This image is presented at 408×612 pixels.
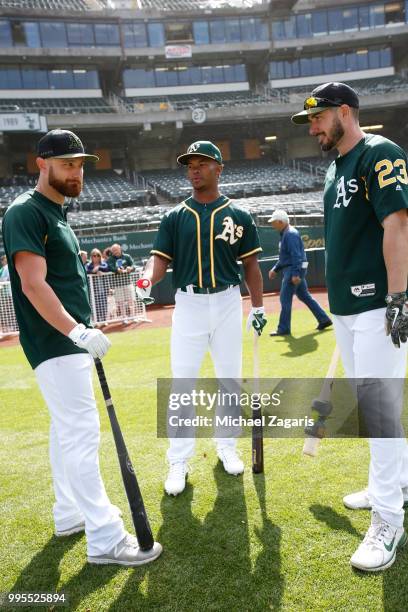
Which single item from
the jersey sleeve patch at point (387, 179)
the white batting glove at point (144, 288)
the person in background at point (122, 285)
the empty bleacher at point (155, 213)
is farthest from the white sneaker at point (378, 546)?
the empty bleacher at point (155, 213)

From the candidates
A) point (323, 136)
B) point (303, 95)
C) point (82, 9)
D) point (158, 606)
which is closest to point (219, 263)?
point (323, 136)

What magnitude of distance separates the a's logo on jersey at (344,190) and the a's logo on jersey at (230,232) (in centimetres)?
107

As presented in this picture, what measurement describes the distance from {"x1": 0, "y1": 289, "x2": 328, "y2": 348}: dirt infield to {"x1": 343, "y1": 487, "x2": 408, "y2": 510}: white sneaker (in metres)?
8.79

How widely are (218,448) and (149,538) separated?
4.12 ft

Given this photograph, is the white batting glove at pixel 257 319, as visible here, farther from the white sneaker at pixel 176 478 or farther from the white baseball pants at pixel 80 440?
the white baseball pants at pixel 80 440

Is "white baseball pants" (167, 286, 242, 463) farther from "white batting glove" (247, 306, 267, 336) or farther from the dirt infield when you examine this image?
the dirt infield

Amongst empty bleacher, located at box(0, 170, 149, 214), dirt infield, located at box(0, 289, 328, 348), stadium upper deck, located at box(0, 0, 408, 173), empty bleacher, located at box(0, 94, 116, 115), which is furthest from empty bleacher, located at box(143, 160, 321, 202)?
dirt infield, located at box(0, 289, 328, 348)

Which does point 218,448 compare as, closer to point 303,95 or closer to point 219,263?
point 219,263

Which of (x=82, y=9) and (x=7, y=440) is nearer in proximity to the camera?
(x=7, y=440)

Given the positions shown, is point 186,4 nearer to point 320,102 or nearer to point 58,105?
point 58,105

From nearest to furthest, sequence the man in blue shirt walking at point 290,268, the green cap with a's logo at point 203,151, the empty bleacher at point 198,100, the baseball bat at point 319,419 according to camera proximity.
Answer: the baseball bat at point 319,419
the green cap with a's logo at point 203,151
the man in blue shirt walking at point 290,268
the empty bleacher at point 198,100

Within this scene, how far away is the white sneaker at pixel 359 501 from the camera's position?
305cm

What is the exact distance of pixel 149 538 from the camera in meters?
2.70

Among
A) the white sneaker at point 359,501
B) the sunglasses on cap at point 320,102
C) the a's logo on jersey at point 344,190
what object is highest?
the sunglasses on cap at point 320,102
